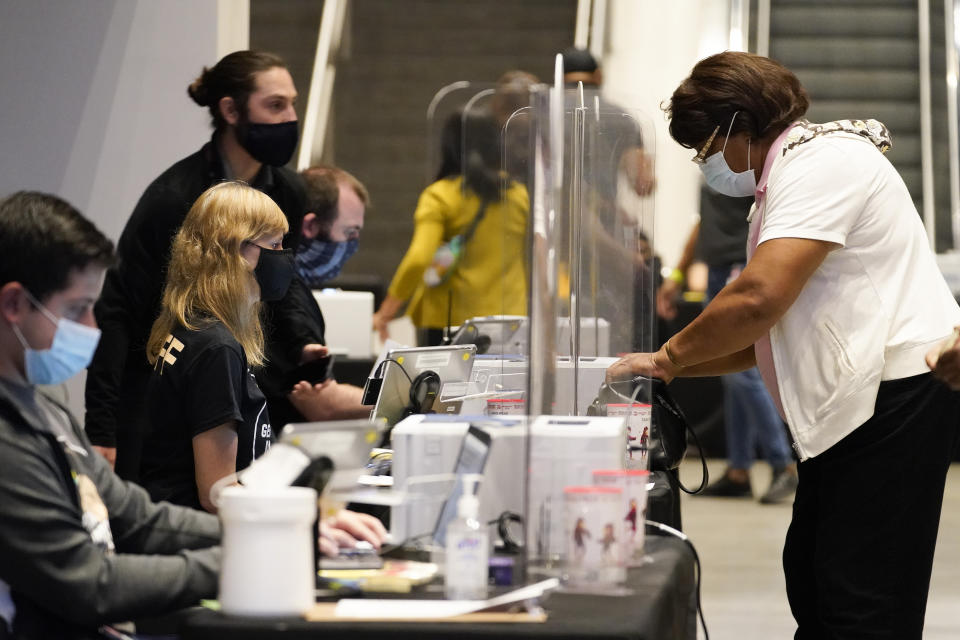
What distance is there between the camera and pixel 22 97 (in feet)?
14.9

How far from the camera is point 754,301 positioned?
2.68m

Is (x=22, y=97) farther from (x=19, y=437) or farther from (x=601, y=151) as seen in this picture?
(x=19, y=437)

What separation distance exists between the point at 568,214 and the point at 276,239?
71cm

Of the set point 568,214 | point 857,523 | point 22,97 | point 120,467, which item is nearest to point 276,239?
point 568,214

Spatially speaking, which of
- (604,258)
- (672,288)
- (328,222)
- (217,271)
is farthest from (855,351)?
(672,288)

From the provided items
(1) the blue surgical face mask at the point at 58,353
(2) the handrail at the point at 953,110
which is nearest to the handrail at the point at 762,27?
(2) the handrail at the point at 953,110

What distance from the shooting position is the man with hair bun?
357 centimetres

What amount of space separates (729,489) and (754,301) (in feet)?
15.8

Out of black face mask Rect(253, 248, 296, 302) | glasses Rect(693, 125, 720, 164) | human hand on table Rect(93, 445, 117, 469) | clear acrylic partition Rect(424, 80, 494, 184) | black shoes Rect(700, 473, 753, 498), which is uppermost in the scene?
clear acrylic partition Rect(424, 80, 494, 184)

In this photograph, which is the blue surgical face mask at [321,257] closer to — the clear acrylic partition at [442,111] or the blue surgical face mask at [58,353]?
the clear acrylic partition at [442,111]

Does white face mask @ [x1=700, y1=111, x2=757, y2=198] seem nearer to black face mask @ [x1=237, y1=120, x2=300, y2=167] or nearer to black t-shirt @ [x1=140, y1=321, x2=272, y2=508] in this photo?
black t-shirt @ [x1=140, y1=321, x2=272, y2=508]

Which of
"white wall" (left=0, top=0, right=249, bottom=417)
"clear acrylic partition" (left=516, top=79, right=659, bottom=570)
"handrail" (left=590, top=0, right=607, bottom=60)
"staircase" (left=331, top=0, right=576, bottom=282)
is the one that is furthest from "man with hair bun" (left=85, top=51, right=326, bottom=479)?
"handrail" (left=590, top=0, right=607, bottom=60)

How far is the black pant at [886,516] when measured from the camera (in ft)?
8.83

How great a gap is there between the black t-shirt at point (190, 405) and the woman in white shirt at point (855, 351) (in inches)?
37.2
